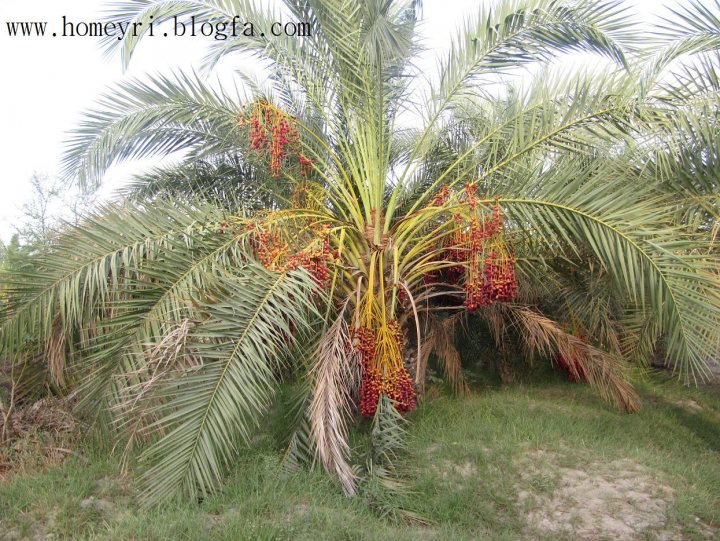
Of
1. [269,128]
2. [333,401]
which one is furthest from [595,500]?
[269,128]

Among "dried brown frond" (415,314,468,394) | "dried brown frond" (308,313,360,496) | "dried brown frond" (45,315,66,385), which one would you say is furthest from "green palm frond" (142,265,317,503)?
"dried brown frond" (415,314,468,394)

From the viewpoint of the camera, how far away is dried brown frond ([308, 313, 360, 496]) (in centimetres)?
482

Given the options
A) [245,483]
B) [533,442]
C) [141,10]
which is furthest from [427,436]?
[141,10]

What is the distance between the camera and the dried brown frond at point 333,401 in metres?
4.82

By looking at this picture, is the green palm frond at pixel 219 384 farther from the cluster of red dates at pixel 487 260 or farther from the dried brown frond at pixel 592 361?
the dried brown frond at pixel 592 361

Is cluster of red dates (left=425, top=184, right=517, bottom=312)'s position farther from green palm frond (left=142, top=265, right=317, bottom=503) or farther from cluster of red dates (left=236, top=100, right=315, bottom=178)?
cluster of red dates (left=236, top=100, right=315, bottom=178)

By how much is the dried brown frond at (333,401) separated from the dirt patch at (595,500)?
1.40 metres

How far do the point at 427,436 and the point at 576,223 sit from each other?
2363mm

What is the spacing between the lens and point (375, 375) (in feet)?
16.7

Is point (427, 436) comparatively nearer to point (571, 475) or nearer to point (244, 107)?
point (571, 475)

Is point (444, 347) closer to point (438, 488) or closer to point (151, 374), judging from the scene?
point (438, 488)

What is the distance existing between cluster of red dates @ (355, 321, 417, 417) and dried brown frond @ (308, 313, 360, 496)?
0.51ft

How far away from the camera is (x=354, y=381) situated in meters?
5.49

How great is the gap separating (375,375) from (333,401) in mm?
414
